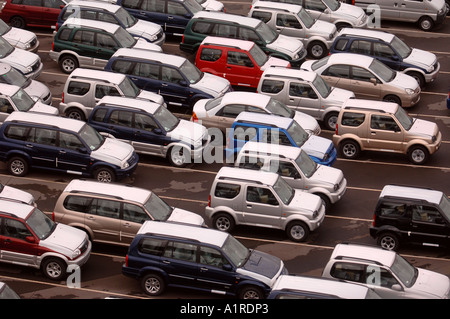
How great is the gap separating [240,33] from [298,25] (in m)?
2.73

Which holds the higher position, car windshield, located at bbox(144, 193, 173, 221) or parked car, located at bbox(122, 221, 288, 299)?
car windshield, located at bbox(144, 193, 173, 221)

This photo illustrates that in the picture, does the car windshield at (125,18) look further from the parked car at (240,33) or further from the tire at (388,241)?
the tire at (388,241)

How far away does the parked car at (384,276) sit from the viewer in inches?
945

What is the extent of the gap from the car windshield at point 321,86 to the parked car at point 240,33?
3184 mm

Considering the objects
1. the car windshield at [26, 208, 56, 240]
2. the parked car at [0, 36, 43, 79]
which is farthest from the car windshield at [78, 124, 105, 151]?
the parked car at [0, 36, 43, 79]

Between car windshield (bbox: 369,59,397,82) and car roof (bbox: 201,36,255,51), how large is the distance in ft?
14.5

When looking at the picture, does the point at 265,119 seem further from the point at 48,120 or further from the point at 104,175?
the point at 48,120

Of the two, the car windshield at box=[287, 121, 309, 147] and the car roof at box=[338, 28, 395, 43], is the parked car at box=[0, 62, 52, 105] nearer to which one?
the car windshield at box=[287, 121, 309, 147]

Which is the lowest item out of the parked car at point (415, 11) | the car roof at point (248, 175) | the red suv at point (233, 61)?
the car roof at point (248, 175)

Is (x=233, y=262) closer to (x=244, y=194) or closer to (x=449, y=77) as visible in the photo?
(x=244, y=194)

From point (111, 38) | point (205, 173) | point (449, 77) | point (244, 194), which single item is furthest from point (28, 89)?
point (449, 77)

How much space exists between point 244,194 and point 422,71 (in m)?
11.9

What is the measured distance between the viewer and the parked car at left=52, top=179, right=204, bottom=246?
2677 cm

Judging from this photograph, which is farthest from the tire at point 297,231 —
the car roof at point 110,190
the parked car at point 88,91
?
the parked car at point 88,91
